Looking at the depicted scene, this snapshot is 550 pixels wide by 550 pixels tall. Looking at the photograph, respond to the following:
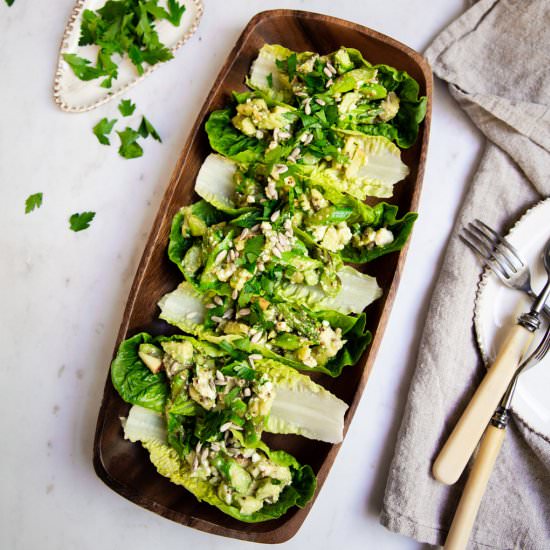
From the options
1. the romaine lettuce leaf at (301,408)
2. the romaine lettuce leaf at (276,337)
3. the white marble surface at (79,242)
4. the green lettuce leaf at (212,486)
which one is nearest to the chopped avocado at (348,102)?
the white marble surface at (79,242)

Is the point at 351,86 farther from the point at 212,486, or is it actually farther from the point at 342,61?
the point at 212,486

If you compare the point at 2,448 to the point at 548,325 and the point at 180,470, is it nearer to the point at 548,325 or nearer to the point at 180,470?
the point at 180,470

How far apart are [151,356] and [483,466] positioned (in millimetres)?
1488

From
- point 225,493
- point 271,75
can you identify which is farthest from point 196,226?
point 225,493

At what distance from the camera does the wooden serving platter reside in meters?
2.61

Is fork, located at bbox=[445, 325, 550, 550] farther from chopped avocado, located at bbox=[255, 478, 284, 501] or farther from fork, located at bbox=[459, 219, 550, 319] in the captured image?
chopped avocado, located at bbox=[255, 478, 284, 501]

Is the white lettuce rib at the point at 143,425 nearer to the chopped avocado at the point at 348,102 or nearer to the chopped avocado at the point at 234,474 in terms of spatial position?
the chopped avocado at the point at 234,474

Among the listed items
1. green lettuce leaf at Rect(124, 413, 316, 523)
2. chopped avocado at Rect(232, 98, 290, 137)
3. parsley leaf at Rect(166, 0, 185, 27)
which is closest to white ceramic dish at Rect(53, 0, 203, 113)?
parsley leaf at Rect(166, 0, 185, 27)

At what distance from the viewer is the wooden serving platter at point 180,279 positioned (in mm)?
2607

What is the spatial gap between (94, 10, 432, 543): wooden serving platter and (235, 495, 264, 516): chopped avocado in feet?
0.50

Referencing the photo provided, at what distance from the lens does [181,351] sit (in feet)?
8.50

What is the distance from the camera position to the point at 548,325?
8.91 ft

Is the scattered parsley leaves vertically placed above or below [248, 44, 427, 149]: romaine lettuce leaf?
below

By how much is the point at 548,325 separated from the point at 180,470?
5.63ft
